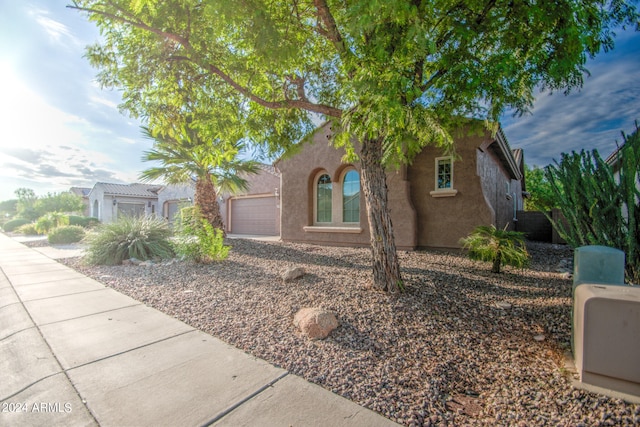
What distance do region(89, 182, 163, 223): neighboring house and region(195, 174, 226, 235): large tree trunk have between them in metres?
17.6

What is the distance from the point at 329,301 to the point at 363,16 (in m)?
3.38

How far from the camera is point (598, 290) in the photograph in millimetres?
2332

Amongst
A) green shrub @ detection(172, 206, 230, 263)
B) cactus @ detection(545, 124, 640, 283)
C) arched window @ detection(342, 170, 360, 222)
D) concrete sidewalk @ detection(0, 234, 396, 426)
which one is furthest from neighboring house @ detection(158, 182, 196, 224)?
cactus @ detection(545, 124, 640, 283)

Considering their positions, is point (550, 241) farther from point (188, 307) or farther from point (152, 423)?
point (152, 423)

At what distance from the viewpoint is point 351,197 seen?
11.0m

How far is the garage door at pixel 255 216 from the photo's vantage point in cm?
1724

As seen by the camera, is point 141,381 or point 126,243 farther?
point 126,243

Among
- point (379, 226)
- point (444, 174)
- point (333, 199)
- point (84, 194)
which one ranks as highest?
point (84, 194)

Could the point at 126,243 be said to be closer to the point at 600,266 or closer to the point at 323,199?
the point at 323,199

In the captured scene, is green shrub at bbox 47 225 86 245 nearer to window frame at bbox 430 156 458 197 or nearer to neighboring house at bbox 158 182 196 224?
neighboring house at bbox 158 182 196 224

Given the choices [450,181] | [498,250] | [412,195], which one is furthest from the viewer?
[412,195]

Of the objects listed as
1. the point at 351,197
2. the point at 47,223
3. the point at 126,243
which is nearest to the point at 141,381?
the point at 126,243

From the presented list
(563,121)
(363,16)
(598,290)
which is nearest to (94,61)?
(363,16)

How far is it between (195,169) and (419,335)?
9945mm
